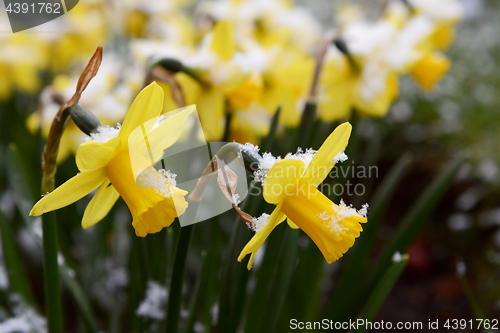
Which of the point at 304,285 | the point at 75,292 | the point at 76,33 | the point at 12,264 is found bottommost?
the point at 304,285

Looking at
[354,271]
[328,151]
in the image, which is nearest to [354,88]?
[354,271]

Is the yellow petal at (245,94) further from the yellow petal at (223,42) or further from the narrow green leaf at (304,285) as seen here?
the narrow green leaf at (304,285)

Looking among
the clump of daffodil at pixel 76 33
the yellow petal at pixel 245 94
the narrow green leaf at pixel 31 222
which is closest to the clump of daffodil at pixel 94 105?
the narrow green leaf at pixel 31 222

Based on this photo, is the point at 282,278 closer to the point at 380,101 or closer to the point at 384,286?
the point at 384,286

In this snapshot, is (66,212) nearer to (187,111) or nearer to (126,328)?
(126,328)

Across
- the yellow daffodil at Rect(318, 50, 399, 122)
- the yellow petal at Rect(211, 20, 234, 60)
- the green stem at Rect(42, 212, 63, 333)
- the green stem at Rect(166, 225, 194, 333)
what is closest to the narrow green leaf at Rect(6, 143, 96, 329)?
the green stem at Rect(42, 212, 63, 333)

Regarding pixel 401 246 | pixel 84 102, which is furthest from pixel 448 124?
pixel 84 102
